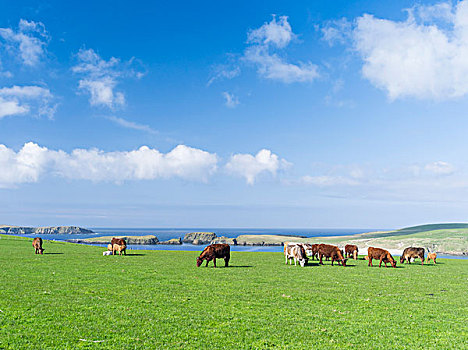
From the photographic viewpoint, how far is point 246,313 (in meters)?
11.9

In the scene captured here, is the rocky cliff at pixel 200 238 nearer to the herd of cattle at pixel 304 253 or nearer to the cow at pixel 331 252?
the herd of cattle at pixel 304 253

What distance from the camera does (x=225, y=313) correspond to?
465 inches

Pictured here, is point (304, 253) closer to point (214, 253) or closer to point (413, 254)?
point (214, 253)

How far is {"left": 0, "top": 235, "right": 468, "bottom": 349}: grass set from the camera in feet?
30.0

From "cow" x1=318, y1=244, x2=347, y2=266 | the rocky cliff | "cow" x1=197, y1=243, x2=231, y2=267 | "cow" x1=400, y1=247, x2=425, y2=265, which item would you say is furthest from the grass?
the rocky cliff

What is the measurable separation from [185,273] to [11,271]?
34.1 ft

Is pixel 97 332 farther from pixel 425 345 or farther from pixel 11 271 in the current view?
pixel 11 271

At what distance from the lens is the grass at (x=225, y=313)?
914cm

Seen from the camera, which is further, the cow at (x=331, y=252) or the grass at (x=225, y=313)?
the cow at (x=331, y=252)

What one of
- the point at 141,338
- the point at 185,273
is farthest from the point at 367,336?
the point at 185,273

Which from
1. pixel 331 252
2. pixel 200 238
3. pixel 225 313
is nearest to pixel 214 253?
pixel 331 252

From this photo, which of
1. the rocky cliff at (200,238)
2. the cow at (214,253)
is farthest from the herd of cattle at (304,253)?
the rocky cliff at (200,238)

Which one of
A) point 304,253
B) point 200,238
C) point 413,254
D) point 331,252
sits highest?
point 304,253

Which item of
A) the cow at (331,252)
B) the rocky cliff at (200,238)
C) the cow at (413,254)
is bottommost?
Result: the rocky cliff at (200,238)
